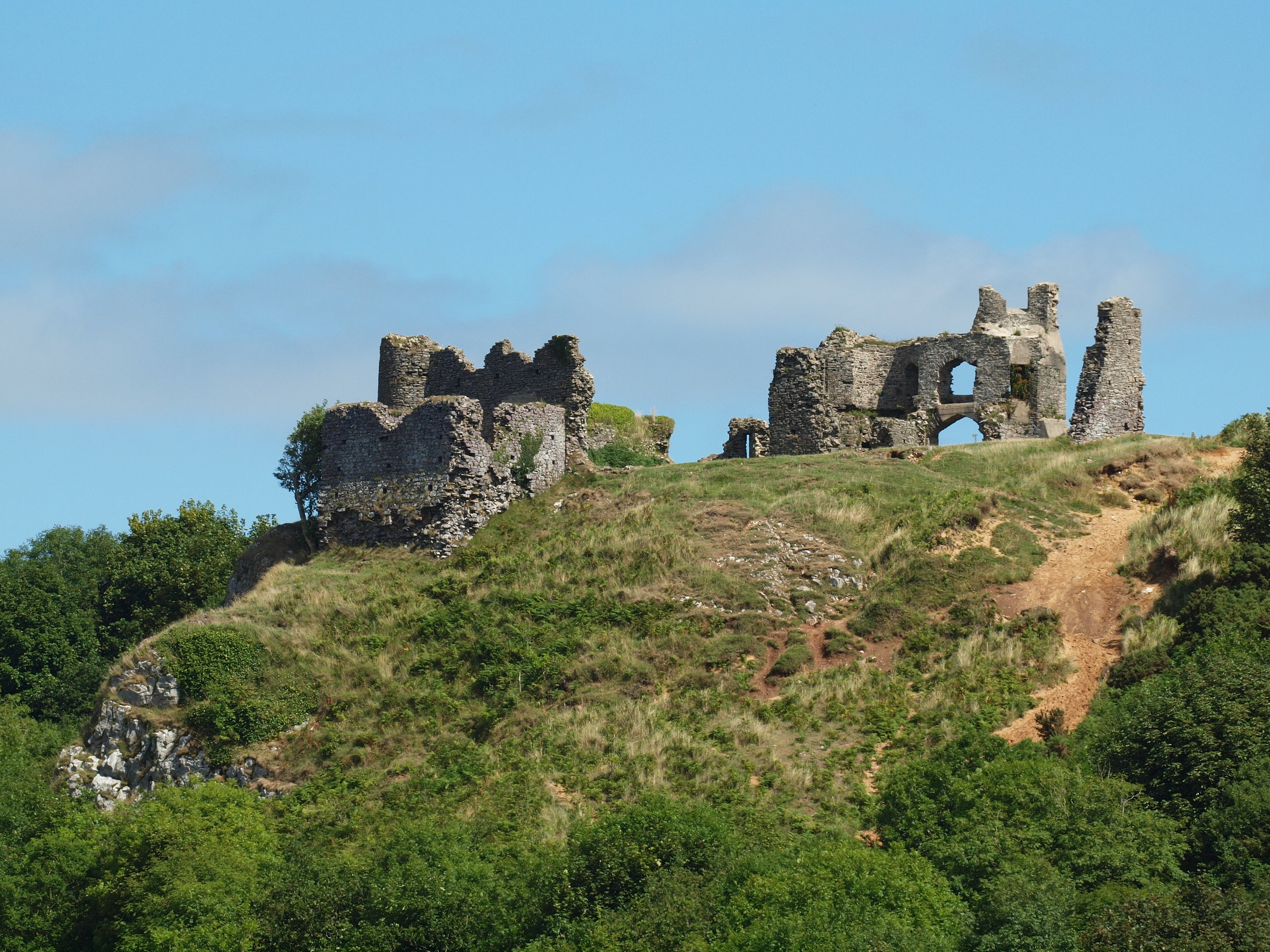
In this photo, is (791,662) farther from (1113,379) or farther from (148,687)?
(1113,379)

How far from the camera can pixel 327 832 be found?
35188mm

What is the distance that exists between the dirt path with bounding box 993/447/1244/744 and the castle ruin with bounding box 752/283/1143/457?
7.96m

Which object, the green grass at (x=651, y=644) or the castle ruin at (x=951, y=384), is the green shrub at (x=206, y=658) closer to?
the green grass at (x=651, y=644)

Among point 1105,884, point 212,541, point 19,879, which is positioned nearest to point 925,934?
point 1105,884

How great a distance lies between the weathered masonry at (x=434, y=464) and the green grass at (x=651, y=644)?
786 millimetres

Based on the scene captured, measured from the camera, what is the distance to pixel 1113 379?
51.9 metres

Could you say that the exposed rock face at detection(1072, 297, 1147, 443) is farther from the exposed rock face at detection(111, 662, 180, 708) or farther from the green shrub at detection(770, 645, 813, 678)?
the exposed rock face at detection(111, 662, 180, 708)

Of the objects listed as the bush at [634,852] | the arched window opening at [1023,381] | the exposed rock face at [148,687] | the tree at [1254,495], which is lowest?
the bush at [634,852]

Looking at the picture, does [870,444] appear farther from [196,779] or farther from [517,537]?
[196,779]

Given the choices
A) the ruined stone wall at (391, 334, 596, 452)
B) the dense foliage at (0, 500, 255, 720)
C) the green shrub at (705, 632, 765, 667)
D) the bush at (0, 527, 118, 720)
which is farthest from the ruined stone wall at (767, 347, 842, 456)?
the bush at (0, 527, 118, 720)

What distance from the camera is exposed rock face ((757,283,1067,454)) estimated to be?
5216 centimetres

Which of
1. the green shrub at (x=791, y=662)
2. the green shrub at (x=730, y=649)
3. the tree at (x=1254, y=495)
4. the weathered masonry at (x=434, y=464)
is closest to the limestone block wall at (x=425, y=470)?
the weathered masonry at (x=434, y=464)

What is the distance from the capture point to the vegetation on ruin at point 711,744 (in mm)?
30281

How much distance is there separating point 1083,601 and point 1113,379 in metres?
13.3
